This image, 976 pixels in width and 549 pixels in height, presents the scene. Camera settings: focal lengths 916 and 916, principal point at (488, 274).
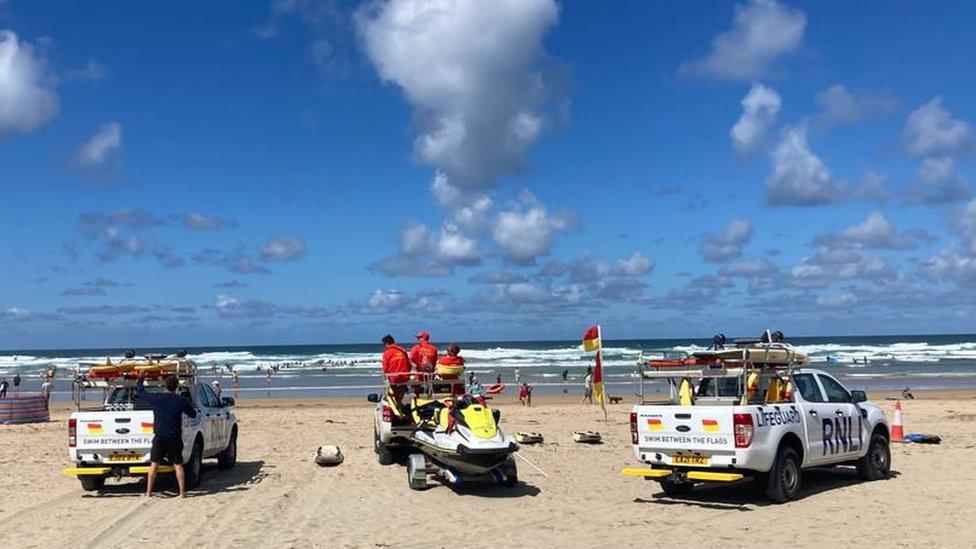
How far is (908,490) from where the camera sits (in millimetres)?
12656

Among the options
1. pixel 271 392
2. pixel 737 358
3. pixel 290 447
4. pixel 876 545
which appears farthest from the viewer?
pixel 271 392

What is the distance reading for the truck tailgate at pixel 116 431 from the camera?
12.7 m

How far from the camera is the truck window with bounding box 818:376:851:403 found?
1297 cm

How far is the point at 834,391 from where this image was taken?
13.1 metres

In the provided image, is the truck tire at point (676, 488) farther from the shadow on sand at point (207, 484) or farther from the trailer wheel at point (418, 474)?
the shadow on sand at point (207, 484)

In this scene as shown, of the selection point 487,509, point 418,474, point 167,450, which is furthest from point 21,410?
point 487,509

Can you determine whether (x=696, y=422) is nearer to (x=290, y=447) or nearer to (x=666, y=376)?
(x=666, y=376)

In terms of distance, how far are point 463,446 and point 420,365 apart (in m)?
3.38

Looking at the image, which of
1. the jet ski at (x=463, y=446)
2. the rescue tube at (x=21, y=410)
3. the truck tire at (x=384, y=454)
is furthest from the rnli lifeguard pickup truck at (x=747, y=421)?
the rescue tube at (x=21, y=410)

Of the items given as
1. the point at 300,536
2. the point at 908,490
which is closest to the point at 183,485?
the point at 300,536

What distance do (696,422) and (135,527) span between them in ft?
22.4

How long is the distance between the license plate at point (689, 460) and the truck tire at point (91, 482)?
318 inches

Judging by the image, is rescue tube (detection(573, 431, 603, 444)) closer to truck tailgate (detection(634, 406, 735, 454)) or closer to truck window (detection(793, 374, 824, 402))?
truck window (detection(793, 374, 824, 402))

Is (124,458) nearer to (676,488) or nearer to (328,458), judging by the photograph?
(328,458)
